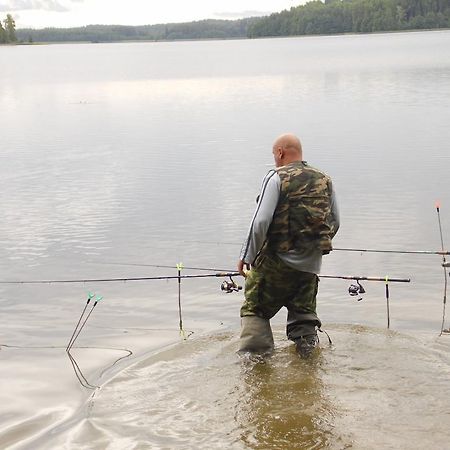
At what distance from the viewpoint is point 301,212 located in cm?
593

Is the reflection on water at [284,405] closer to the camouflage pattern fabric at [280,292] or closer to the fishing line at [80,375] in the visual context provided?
the camouflage pattern fabric at [280,292]

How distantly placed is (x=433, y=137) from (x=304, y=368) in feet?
58.7

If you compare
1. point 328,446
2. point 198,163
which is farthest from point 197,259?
point 198,163

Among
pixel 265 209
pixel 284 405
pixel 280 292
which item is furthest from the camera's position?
pixel 280 292

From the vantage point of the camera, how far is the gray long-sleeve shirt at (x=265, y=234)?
5.87 meters

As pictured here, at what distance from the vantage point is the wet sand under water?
5.00 metres

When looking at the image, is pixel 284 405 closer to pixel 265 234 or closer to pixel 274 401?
pixel 274 401

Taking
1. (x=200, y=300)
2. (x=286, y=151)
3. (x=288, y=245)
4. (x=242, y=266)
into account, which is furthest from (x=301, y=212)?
(x=200, y=300)

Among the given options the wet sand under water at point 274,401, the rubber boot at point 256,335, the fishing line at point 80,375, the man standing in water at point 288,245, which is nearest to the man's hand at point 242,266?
the man standing in water at point 288,245

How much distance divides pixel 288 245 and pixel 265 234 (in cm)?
21

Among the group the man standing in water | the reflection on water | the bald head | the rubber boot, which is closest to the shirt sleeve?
the man standing in water

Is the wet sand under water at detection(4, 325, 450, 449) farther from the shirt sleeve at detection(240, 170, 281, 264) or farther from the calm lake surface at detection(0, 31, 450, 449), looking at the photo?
the shirt sleeve at detection(240, 170, 281, 264)

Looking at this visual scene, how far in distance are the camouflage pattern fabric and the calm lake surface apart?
1.15 ft

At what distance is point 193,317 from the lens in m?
8.70
